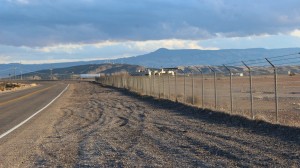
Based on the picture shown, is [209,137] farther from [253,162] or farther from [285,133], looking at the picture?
[253,162]

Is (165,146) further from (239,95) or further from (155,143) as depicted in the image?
(239,95)

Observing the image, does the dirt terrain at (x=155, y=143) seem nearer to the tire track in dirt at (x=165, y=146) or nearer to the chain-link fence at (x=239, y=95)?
the tire track in dirt at (x=165, y=146)

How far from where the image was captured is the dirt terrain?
1081 centimetres

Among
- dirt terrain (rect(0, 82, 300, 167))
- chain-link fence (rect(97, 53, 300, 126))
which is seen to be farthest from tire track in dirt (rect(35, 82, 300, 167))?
chain-link fence (rect(97, 53, 300, 126))

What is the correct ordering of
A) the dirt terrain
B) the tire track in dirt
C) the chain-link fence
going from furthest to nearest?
the chain-link fence → the dirt terrain → the tire track in dirt

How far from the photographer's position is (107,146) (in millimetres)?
13500

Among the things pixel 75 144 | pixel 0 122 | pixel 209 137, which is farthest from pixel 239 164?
pixel 0 122

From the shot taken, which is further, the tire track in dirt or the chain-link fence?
the chain-link fence

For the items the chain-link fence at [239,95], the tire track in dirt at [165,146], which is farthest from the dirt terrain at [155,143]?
the chain-link fence at [239,95]

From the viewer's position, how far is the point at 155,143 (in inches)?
537

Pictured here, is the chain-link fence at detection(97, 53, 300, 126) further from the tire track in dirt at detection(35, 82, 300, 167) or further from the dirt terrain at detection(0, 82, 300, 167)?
the tire track in dirt at detection(35, 82, 300, 167)

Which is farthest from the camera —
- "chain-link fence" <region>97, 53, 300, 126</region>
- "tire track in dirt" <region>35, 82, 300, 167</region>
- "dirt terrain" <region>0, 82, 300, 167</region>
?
"chain-link fence" <region>97, 53, 300, 126</region>

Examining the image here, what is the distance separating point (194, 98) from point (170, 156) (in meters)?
17.5

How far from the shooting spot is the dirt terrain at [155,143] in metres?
10.8
